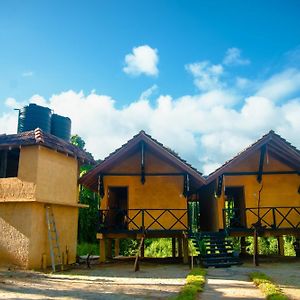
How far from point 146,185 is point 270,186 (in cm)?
583

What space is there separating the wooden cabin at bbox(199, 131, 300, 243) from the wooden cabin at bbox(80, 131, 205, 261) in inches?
62.4

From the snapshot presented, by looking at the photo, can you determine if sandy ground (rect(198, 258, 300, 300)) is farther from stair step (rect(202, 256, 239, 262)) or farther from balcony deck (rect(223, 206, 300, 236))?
balcony deck (rect(223, 206, 300, 236))

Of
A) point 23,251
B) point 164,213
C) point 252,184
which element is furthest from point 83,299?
point 252,184

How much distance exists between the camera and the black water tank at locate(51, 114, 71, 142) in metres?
18.5

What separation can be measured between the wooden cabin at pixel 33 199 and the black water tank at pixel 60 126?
9.04 ft

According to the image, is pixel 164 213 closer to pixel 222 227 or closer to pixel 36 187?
pixel 222 227

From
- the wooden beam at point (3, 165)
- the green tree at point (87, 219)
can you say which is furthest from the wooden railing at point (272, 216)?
the green tree at point (87, 219)

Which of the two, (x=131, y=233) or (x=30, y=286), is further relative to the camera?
(x=131, y=233)

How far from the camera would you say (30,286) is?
1004cm

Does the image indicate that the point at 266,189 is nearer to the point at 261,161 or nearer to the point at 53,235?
the point at 261,161

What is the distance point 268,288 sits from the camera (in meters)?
8.82

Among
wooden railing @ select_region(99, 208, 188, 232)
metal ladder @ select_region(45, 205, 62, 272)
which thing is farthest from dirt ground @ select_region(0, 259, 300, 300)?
wooden railing @ select_region(99, 208, 188, 232)

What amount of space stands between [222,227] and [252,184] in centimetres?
250

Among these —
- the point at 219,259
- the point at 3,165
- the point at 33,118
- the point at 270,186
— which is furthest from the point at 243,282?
the point at 33,118
